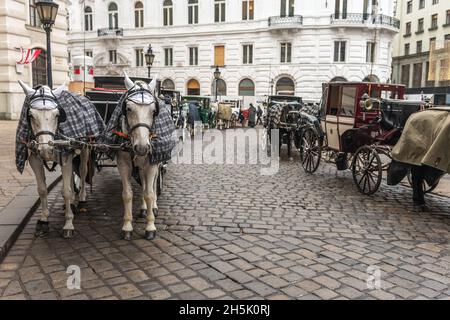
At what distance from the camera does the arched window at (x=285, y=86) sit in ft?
128

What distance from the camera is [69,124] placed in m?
5.40

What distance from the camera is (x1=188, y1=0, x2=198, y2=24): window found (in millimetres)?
42281

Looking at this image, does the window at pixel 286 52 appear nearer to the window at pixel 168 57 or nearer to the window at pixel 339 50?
the window at pixel 339 50

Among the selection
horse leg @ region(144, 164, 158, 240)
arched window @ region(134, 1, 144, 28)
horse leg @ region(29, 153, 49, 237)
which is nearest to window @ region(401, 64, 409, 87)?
arched window @ region(134, 1, 144, 28)

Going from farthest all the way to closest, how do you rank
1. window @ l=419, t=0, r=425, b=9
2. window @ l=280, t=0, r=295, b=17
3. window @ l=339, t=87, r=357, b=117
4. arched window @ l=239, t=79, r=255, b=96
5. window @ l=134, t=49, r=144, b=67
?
window @ l=419, t=0, r=425, b=9 < window @ l=134, t=49, r=144, b=67 < arched window @ l=239, t=79, r=255, b=96 < window @ l=280, t=0, r=295, b=17 < window @ l=339, t=87, r=357, b=117

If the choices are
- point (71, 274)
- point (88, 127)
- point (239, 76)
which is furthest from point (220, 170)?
point (239, 76)

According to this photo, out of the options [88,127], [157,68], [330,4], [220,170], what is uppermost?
[330,4]

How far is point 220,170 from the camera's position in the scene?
10.6 metres

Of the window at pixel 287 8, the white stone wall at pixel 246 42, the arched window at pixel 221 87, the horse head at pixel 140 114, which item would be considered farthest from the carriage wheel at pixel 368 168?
the arched window at pixel 221 87

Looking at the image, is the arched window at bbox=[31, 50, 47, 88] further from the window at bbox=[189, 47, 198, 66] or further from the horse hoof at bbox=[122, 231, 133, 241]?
the horse hoof at bbox=[122, 231, 133, 241]

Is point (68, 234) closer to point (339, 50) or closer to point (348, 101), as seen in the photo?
point (348, 101)

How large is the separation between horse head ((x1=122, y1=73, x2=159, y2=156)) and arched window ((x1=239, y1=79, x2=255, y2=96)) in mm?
35893
